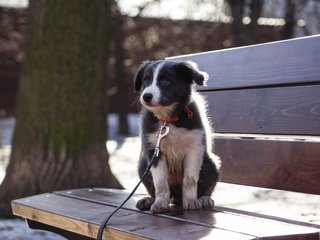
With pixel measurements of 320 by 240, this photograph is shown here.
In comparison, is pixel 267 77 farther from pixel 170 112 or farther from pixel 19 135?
pixel 19 135

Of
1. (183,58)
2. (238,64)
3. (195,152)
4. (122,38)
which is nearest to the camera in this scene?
(195,152)

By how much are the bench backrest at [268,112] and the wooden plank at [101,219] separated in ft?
2.94

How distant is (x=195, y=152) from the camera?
3273mm

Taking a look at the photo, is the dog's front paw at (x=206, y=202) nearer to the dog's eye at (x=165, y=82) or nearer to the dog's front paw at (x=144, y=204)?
the dog's front paw at (x=144, y=204)

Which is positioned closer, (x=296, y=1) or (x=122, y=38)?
(x=296, y=1)

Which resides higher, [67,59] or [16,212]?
[67,59]

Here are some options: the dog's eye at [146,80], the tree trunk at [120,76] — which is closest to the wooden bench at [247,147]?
the dog's eye at [146,80]

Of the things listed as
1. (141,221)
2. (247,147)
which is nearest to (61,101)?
(247,147)

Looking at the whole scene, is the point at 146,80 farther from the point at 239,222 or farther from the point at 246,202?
the point at 246,202

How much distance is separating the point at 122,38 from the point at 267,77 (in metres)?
Result: 15.2

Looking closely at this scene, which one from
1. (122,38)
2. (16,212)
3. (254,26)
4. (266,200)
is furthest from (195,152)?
(122,38)

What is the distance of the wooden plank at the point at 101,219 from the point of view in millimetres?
2490

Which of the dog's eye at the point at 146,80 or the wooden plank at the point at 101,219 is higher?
the dog's eye at the point at 146,80

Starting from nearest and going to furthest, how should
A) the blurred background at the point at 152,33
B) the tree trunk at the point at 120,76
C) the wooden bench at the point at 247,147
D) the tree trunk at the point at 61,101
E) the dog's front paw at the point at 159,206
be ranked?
the wooden bench at the point at 247,147, the dog's front paw at the point at 159,206, the tree trunk at the point at 61,101, the blurred background at the point at 152,33, the tree trunk at the point at 120,76
